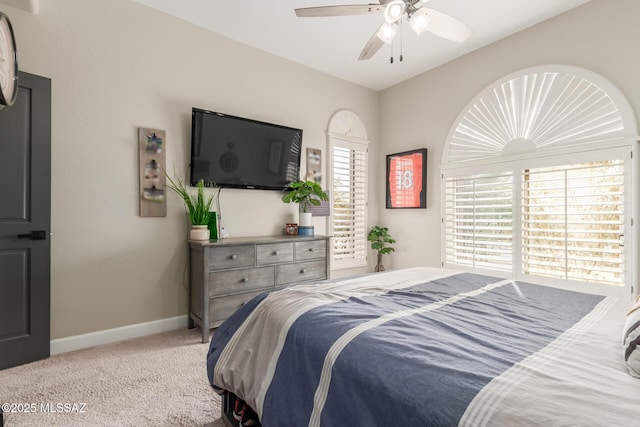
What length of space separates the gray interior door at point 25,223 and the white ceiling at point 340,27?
1396 millimetres

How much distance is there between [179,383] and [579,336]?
7.11 ft

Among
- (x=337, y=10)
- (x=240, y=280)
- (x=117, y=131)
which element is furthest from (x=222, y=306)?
(x=337, y=10)

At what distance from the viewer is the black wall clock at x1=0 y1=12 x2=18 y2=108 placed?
1.61 metres

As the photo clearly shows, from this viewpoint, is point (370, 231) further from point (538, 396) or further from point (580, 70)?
point (538, 396)

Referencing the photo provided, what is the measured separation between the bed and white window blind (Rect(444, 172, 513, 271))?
1733 millimetres

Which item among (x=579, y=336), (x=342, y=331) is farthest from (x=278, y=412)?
(x=579, y=336)

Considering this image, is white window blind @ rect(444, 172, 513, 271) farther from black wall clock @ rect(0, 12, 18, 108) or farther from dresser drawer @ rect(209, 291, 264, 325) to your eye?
black wall clock @ rect(0, 12, 18, 108)

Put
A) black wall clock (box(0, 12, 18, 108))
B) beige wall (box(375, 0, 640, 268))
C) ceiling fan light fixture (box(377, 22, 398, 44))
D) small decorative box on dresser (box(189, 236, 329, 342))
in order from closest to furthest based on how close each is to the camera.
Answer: black wall clock (box(0, 12, 18, 108)) → ceiling fan light fixture (box(377, 22, 398, 44)) → beige wall (box(375, 0, 640, 268)) → small decorative box on dresser (box(189, 236, 329, 342))

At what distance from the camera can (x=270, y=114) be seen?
3.54m

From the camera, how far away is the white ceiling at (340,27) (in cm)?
272

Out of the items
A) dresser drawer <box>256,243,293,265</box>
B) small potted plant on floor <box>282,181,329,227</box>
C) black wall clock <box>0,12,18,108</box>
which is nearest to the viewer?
black wall clock <box>0,12,18,108</box>

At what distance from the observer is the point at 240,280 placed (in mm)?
2803

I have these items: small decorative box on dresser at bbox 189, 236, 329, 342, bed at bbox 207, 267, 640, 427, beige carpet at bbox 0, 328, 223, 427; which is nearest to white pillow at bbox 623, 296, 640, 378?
bed at bbox 207, 267, 640, 427

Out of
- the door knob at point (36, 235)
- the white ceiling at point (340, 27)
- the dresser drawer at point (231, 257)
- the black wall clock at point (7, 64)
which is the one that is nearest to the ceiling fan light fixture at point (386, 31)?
the white ceiling at point (340, 27)
